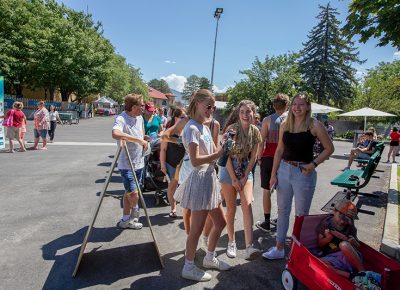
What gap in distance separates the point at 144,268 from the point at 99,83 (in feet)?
121

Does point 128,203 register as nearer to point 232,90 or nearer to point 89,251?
point 89,251

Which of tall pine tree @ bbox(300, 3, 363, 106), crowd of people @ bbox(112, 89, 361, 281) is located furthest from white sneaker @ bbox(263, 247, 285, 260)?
tall pine tree @ bbox(300, 3, 363, 106)

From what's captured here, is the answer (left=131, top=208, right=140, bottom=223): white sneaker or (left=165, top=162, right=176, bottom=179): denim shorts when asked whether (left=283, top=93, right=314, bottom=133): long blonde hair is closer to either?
(left=165, top=162, right=176, bottom=179): denim shorts

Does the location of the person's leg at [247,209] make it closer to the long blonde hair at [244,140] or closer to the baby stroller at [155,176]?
the long blonde hair at [244,140]

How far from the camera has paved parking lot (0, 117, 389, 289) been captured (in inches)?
131

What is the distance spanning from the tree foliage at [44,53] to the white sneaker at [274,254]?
34.0 m

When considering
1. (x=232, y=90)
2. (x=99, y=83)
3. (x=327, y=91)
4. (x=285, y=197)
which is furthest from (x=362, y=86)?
(x=285, y=197)

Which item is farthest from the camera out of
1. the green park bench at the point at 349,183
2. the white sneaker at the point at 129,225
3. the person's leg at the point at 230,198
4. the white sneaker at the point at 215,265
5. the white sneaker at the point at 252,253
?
the green park bench at the point at 349,183

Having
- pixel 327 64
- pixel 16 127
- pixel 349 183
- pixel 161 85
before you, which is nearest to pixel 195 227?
pixel 349 183

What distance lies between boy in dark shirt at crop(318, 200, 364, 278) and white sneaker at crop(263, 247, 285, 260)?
66 cm

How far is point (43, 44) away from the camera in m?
32.8

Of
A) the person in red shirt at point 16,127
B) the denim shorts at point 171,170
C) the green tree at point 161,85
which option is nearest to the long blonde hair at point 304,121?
the denim shorts at point 171,170

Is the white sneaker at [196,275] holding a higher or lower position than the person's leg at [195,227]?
lower

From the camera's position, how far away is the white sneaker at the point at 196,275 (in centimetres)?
334
